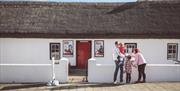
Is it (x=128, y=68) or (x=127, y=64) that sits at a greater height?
(x=127, y=64)

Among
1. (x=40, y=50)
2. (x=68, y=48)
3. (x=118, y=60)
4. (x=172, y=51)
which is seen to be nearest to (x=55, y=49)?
(x=68, y=48)

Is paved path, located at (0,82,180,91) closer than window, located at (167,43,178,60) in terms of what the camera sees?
Yes

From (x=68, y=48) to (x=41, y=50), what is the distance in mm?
1684

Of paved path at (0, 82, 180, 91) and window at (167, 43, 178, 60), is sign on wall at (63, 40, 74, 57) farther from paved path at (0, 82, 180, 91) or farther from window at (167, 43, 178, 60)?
paved path at (0, 82, 180, 91)

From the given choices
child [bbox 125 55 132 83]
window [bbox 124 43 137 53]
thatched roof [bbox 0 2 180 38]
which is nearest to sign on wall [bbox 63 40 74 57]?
thatched roof [bbox 0 2 180 38]

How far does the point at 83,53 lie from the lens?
27.0m

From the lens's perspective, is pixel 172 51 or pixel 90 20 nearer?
pixel 172 51

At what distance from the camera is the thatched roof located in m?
26.0

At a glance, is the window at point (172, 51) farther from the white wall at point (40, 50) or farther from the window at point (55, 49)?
the window at point (55, 49)

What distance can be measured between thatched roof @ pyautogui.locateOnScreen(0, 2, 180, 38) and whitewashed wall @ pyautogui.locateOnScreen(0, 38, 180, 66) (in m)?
0.40

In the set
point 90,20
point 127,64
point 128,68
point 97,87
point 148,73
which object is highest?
point 90,20

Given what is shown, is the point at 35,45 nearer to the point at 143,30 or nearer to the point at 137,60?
the point at 143,30

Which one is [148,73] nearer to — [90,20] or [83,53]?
[83,53]

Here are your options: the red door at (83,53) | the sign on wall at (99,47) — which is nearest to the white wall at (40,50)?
the sign on wall at (99,47)
